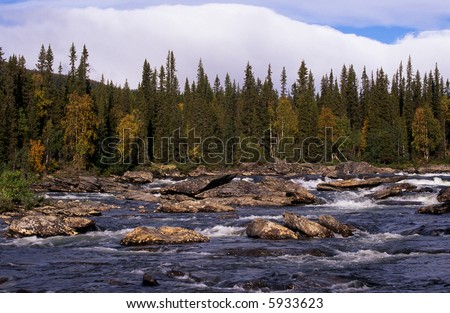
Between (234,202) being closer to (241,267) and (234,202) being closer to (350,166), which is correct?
(241,267)

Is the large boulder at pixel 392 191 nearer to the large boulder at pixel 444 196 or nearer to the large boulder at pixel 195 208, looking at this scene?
the large boulder at pixel 444 196

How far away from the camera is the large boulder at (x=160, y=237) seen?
882 inches

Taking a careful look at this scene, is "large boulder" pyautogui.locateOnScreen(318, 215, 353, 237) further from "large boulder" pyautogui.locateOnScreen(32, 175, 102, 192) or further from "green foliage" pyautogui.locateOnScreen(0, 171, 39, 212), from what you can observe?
"large boulder" pyautogui.locateOnScreen(32, 175, 102, 192)

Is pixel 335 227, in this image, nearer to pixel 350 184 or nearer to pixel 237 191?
pixel 237 191

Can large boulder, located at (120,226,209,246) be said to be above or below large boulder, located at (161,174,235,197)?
below

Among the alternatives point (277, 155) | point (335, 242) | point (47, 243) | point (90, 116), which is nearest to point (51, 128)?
point (90, 116)

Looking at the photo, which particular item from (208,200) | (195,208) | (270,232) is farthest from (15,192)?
(270,232)

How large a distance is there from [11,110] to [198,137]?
35471mm

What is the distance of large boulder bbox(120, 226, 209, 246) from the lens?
22.4 metres

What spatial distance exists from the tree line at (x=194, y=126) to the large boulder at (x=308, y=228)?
45.0m

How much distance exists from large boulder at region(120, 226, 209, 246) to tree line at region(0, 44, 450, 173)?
142ft

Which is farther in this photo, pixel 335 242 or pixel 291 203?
pixel 291 203

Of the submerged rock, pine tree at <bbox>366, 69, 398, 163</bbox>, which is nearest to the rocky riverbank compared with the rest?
the submerged rock

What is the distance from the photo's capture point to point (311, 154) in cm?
9831
